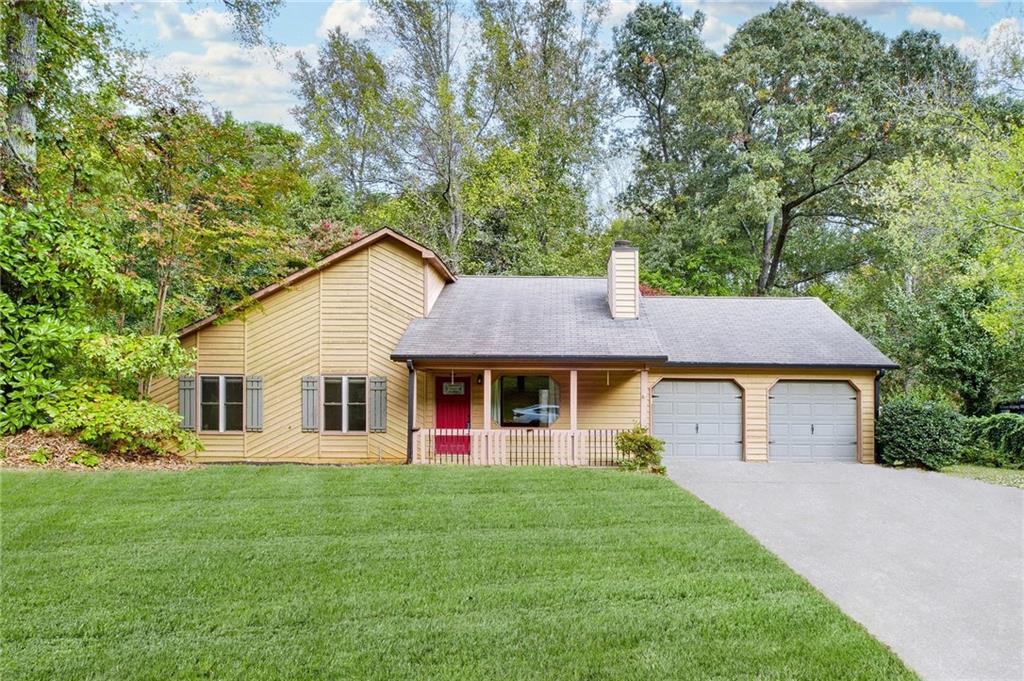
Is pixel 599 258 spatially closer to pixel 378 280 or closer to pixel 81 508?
pixel 378 280

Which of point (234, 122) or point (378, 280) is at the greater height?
point (234, 122)

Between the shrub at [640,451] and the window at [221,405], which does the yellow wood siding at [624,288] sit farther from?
the window at [221,405]

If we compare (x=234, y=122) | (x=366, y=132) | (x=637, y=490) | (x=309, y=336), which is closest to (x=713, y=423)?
(x=637, y=490)

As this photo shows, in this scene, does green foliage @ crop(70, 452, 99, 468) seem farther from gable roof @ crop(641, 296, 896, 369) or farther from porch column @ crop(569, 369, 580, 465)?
gable roof @ crop(641, 296, 896, 369)

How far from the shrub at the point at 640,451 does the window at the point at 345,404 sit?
221 inches

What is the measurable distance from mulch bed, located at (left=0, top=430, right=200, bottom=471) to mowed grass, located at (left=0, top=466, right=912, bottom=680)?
107 cm

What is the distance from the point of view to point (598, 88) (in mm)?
25219

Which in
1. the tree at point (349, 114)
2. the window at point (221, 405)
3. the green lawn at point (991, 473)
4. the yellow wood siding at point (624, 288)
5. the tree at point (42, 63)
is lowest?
the green lawn at point (991, 473)

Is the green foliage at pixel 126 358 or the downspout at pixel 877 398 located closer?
the green foliage at pixel 126 358

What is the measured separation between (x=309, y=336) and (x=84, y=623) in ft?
28.5

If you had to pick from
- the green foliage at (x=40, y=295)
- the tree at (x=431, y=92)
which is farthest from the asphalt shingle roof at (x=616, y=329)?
the tree at (x=431, y=92)

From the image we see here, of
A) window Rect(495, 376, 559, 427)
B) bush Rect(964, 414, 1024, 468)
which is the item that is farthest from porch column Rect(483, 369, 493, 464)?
bush Rect(964, 414, 1024, 468)

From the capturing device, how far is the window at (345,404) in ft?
40.3

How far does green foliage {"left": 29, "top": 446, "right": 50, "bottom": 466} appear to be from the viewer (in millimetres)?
8422
